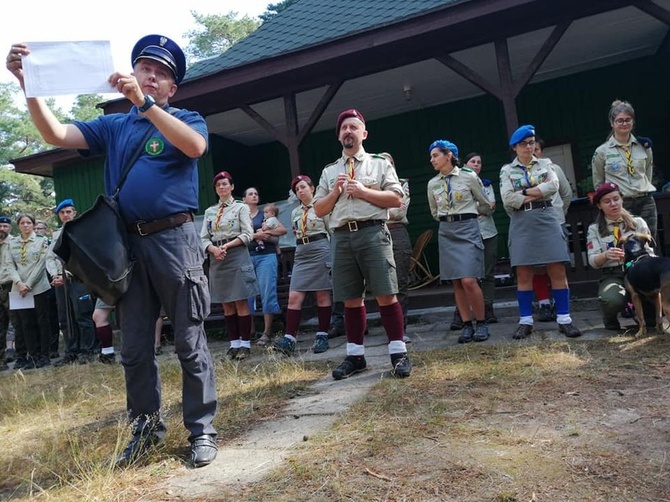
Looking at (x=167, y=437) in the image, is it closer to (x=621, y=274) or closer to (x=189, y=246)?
(x=189, y=246)

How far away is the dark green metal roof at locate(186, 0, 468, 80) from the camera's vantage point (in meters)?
6.86

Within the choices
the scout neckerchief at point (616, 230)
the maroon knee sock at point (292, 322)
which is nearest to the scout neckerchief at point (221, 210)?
the maroon knee sock at point (292, 322)

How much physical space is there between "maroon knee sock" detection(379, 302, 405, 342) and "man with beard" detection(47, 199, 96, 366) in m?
4.37

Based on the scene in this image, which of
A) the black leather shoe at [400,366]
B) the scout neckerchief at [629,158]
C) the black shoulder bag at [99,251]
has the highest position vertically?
the scout neckerchief at [629,158]

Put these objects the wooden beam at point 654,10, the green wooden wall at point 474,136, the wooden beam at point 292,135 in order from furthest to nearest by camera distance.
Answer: the green wooden wall at point 474,136, the wooden beam at point 292,135, the wooden beam at point 654,10

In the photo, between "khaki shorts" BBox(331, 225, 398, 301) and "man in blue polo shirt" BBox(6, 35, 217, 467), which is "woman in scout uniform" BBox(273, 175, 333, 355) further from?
"man in blue polo shirt" BBox(6, 35, 217, 467)

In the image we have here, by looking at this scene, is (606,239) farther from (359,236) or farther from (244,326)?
(244,326)

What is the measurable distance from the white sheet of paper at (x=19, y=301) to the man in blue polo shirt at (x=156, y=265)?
514 centimetres

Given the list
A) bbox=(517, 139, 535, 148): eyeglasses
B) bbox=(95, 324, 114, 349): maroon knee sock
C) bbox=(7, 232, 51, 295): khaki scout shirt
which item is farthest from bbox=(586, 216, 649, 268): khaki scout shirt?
bbox=(7, 232, 51, 295): khaki scout shirt

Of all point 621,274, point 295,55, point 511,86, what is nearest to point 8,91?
point 295,55

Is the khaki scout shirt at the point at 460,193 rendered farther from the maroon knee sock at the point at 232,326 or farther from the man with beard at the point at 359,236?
the maroon knee sock at the point at 232,326

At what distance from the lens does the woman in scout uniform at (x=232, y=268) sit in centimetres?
529

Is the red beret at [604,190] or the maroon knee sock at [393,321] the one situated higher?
the red beret at [604,190]

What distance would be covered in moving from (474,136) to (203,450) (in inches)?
324
